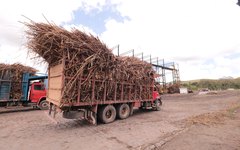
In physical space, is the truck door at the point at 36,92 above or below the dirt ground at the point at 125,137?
above

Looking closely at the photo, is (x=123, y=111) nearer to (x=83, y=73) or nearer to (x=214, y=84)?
(x=83, y=73)

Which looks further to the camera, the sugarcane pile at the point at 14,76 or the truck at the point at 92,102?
the sugarcane pile at the point at 14,76

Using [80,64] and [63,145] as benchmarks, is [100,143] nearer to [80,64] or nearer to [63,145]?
[63,145]

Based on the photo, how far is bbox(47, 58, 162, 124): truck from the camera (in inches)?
317

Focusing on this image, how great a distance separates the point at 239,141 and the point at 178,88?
33818mm

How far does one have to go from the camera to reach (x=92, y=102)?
28.5 feet

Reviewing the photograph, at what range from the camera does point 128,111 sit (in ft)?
35.3

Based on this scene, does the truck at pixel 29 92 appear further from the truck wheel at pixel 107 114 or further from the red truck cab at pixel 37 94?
the truck wheel at pixel 107 114

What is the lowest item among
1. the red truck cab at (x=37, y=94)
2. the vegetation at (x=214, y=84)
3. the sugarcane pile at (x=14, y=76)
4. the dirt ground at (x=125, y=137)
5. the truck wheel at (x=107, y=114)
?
the dirt ground at (x=125, y=137)

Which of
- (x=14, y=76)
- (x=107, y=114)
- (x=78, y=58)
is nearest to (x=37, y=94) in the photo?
(x=14, y=76)

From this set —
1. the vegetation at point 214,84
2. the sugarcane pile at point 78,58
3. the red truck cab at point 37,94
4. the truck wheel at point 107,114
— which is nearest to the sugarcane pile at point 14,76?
the red truck cab at point 37,94

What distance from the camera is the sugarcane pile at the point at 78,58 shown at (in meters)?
7.84

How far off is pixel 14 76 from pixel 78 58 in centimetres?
942

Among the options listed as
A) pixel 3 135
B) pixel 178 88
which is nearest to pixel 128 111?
pixel 3 135
